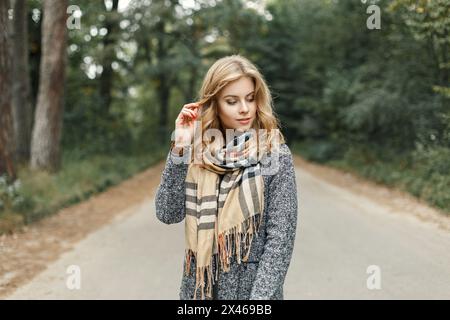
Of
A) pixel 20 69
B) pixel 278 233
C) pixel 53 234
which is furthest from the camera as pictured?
pixel 20 69

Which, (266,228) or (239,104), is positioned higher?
(239,104)

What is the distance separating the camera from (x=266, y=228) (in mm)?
2141

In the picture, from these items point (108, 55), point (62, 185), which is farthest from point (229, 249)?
point (108, 55)

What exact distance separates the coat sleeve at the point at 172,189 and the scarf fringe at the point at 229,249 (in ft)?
0.65

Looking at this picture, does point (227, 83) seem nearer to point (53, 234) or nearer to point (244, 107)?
point (244, 107)

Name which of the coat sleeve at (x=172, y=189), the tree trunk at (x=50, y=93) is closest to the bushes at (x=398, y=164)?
the coat sleeve at (x=172, y=189)

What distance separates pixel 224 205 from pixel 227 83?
0.47 m

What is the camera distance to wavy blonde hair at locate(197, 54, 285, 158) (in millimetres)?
2113

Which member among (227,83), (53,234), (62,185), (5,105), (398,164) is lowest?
(53,234)

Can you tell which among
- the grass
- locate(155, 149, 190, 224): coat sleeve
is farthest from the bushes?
the grass

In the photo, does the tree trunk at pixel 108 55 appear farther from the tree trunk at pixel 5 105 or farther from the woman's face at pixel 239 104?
the woman's face at pixel 239 104

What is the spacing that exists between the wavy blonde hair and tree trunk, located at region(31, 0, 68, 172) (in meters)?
9.86

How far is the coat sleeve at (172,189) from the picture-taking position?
2.12m
